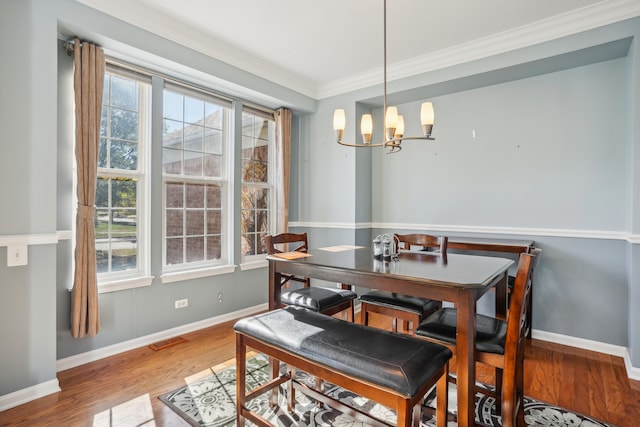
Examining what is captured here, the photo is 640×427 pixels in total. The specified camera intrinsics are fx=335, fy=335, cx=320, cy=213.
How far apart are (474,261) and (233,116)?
9.56 feet

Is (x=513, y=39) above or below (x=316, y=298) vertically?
above

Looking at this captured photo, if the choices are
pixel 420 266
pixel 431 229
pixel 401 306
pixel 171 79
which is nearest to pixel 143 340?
pixel 401 306

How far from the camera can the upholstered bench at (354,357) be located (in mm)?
1216

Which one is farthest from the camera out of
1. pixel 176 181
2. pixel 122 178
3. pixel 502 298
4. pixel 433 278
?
pixel 176 181

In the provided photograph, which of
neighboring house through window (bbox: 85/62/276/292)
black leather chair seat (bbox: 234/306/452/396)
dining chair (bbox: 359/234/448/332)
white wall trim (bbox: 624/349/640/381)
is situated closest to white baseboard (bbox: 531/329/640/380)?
white wall trim (bbox: 624/349/640/381)

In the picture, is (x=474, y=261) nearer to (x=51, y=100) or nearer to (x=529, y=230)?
(x=529, y=230)

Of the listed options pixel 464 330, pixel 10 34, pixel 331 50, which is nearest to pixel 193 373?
pixel 464 330

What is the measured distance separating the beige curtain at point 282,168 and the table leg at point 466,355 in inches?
115

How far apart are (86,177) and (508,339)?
9.65 ft

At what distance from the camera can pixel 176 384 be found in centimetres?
232

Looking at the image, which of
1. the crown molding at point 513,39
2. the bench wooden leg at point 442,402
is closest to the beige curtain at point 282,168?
the crown molding at point 513,39

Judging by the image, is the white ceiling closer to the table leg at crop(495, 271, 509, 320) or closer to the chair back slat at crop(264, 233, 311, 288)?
the chair back slat at crop(264, 233, 311, 288)

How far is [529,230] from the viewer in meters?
3.23

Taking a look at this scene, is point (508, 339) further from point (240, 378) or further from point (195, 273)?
point (195, 273)
